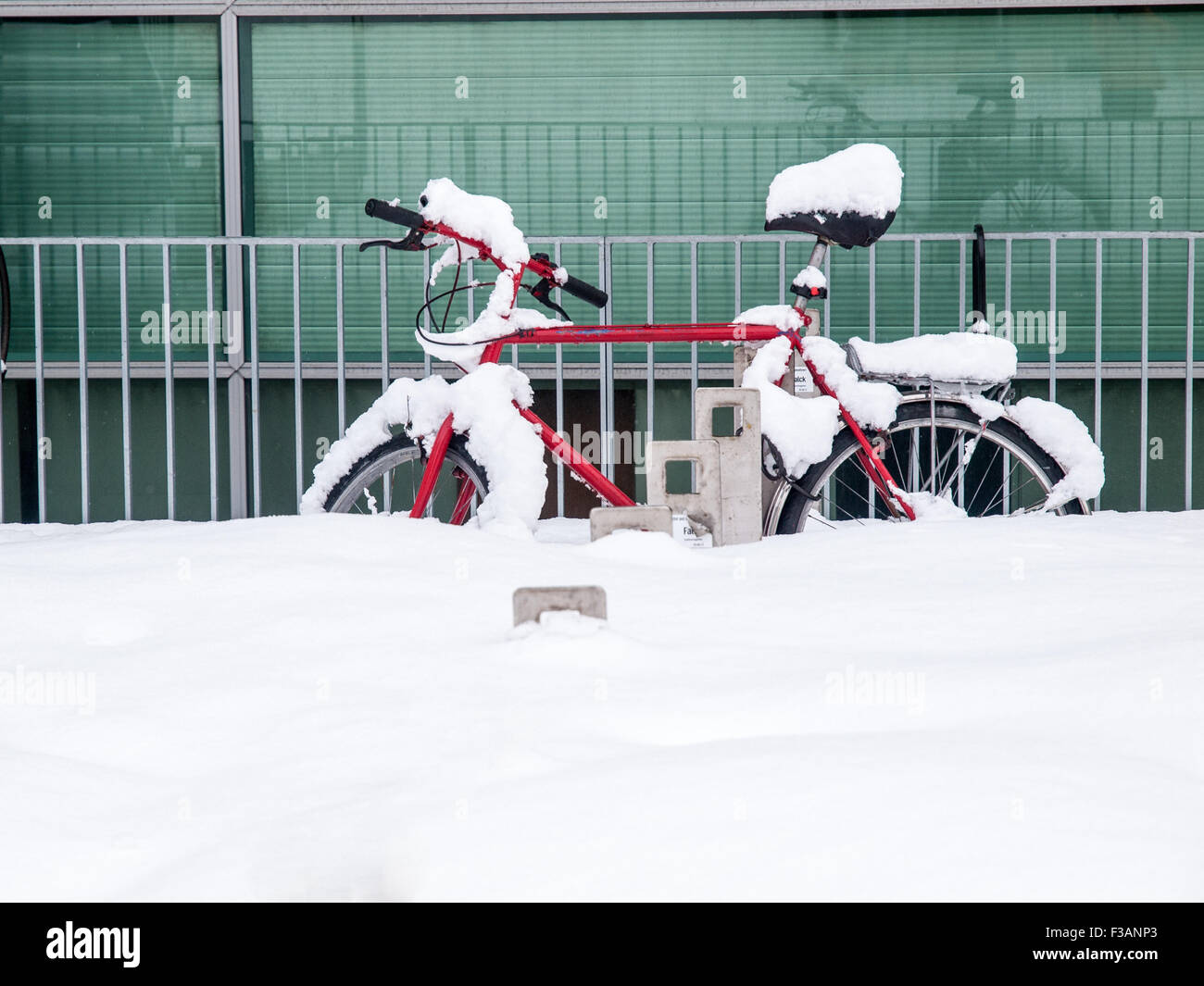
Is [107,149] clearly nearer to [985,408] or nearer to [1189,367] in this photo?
[985,408]

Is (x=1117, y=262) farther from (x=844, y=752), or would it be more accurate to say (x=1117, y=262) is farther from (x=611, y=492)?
(x=844, y=752)

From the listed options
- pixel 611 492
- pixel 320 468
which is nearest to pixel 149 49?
pixel 320 468

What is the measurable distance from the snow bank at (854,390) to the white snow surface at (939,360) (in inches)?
2.2

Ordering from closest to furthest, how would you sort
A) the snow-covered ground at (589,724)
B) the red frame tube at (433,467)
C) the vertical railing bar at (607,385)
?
the snow-covered ground at (589,724) < the red frame tube at (433,467) < the vertical railing bar at (607,385)

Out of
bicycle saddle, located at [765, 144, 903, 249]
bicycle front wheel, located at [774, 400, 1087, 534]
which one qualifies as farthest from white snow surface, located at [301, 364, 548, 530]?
bicycle saddle, located at [765, 144, 903, 249]

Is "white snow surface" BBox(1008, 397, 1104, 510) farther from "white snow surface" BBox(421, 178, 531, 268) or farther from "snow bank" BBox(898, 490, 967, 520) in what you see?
"white snow surface" BBox(421, 178, 531, 268)

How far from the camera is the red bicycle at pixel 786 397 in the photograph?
357cm

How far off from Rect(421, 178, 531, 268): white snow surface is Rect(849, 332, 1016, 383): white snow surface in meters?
1.08

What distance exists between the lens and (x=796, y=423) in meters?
3.57

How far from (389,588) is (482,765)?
3.16 ft

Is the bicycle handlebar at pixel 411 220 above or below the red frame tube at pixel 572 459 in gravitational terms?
above

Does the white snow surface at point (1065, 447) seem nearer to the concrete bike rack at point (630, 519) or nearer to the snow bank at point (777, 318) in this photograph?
the snow bank at point (777, 318)

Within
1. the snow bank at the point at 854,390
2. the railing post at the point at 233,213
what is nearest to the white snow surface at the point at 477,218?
the snow bank at the point at 854,390

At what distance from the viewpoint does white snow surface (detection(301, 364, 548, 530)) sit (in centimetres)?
345
